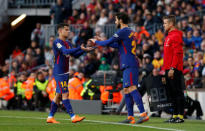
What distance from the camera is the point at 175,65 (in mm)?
11211

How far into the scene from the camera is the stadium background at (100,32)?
59.5 feet

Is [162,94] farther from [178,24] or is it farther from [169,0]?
[169,0]

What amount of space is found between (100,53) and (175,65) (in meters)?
9.77

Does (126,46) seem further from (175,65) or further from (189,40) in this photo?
(189,40)

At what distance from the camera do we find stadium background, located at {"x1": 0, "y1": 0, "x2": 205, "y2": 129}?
18125 millimetres

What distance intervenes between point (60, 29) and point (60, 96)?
139 cm

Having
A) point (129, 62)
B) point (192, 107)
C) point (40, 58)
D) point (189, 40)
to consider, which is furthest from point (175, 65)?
point (40, 58)

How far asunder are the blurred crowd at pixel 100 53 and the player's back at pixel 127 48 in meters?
5.53

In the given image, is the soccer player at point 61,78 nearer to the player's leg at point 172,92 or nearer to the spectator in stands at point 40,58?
the player's leg at point 172,92

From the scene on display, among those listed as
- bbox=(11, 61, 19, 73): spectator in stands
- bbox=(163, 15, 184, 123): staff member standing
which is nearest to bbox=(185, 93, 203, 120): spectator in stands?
bbox=(163, 15, 184, 123): staff member standing

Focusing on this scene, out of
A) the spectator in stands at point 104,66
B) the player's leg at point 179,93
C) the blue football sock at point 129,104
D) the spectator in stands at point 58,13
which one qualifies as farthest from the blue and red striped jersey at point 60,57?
the spectator in stands at point 58,13

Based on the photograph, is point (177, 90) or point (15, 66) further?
point (15, 66)

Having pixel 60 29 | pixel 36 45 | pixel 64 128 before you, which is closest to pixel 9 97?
pixel 36 45

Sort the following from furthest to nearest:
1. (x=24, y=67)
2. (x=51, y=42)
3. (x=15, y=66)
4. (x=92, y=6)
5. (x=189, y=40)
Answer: (x=92, y=6)
(x=15, y=66)
(x=24, y=67)
(x=51, y=42)
(x=189, y=40)
